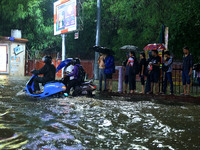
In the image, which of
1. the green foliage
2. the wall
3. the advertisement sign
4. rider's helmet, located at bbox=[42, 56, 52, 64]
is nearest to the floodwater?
rider's helmet, located at bbox=[42, 56, 52, 64]

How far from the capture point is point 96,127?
19.9 ft

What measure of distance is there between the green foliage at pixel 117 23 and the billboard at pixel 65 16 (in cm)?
523

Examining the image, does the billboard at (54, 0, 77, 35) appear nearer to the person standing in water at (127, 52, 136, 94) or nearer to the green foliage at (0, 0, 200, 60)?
the green foliage at (0, 0, 200, 60)

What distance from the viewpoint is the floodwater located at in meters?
4.84

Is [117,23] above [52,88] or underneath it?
above

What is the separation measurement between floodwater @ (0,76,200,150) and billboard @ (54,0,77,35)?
619 inches

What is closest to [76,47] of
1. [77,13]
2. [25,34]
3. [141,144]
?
[25,34]

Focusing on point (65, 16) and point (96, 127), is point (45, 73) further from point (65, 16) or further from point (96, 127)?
point (65, 16)

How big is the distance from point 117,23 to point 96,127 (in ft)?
94.4

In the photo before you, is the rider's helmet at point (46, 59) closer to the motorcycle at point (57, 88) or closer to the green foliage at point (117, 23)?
the motorcycle at point (57, 88)

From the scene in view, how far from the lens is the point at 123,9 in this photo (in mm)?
27672

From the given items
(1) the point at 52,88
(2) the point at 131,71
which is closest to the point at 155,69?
(2) the point at 131,71

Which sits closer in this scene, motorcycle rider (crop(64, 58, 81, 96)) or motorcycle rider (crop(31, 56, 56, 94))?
motorcycle rider (crop(31, 56, 56, 94))

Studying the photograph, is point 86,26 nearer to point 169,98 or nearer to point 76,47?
point 76,47
